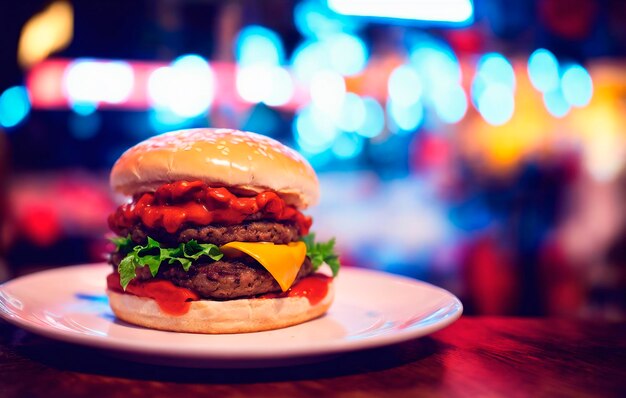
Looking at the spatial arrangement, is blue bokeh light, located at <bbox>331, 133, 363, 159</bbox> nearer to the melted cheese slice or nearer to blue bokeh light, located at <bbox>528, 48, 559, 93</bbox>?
blue bokeh light, located at <bbox>528, 48, 559, 93</bbox>

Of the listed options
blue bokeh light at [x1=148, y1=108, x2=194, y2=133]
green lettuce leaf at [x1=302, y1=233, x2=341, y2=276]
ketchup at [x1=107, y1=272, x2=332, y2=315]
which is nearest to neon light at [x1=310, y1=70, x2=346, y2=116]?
blue bokeh light at [x1=148, y1=108, x2=194, y2=133]

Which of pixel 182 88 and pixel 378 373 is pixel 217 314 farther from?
pixel 182 88

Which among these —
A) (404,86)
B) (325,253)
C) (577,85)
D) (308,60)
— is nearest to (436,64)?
(404,86)

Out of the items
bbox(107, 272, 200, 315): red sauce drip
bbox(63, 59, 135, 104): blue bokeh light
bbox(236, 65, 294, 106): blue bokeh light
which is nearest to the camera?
bbox(107, 272, 200, 315): red sauce drip

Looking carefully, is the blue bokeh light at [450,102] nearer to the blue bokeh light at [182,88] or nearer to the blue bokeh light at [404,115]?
the blue bokeh light at [404,115]

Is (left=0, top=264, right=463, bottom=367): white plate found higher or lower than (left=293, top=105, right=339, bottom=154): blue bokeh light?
lower

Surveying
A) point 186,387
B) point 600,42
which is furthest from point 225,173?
point 600,42

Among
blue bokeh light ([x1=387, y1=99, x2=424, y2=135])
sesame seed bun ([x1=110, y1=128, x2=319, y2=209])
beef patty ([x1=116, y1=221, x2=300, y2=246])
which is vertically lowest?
beef patty ([x1=116, y1=221, x2=300, y2=246])
